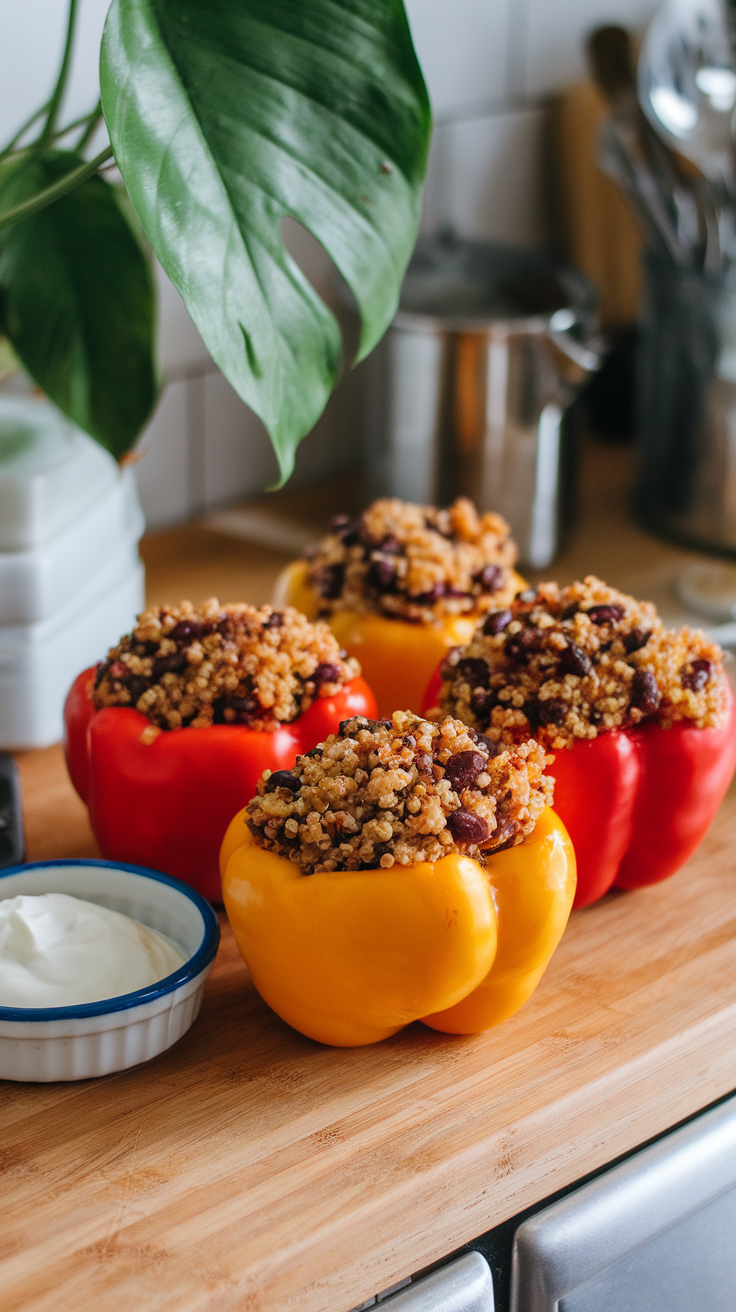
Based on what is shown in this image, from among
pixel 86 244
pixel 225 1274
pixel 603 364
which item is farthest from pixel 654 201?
pixel 225 1274

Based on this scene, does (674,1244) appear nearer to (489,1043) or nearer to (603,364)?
(489,1043)

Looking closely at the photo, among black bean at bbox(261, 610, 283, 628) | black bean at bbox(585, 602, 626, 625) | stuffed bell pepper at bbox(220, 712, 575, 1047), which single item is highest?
black bean at bbox(585, 602, 626, 625)

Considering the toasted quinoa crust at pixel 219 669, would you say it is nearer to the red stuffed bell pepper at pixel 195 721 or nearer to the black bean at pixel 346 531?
the red stuffed bell pepper at pixel 195 721

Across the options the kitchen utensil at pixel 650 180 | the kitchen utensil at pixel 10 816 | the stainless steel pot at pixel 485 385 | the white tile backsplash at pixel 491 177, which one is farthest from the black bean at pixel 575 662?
the white tile backsplash at pixel 491 177

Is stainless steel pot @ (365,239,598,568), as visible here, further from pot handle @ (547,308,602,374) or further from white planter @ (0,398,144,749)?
white planter @ (0,398,144,749)

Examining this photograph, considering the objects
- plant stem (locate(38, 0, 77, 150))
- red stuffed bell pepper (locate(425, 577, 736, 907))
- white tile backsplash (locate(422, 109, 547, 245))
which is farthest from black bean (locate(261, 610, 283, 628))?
white tile backsplash (locate(422, 109, 547, 245))

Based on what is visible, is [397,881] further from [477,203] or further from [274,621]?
[477,203]
